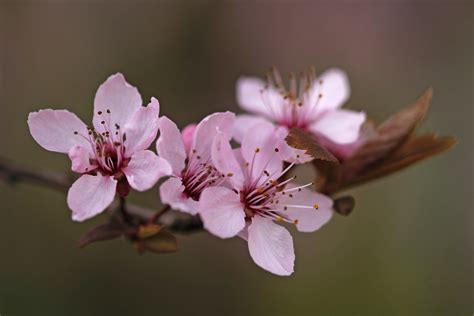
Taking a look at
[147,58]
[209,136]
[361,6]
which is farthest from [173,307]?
[361,6]

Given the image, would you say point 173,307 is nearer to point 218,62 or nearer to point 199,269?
point 199,269

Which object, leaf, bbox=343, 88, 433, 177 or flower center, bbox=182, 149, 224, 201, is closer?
flower center, bbox=182, 149, 224, 201

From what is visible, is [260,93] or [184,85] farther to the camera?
[184,85]

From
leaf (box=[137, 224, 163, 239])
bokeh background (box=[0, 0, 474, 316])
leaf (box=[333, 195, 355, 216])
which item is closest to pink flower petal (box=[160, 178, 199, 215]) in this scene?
leaf (box=[137, 224, 163, 239])

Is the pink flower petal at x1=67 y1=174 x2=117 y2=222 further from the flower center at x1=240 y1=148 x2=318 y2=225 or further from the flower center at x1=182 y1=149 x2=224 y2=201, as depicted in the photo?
the flower center at x1=240 y1=148 x2=318 y2=225

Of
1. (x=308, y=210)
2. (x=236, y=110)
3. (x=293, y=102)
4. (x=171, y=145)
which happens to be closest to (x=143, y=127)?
(x=171, y=145)

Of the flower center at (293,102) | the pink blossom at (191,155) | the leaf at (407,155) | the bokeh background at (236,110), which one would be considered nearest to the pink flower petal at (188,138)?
the pink blossom at (191,155)
